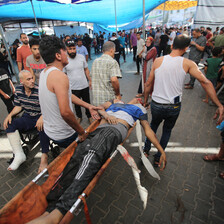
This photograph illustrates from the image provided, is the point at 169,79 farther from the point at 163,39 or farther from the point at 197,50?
the point at 163,39

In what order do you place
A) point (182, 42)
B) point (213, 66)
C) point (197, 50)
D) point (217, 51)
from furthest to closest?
point (197, 50)
point (213, 66)
point (217, 51)
point (182, 42)

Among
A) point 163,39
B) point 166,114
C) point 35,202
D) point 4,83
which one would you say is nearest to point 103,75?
point 166,114

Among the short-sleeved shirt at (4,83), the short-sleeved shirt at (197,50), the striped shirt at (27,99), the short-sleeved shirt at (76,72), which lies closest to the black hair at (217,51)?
the short-sleeved shirt at (197,50)

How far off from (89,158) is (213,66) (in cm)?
477

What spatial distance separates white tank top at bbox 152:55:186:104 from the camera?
2.00 meters

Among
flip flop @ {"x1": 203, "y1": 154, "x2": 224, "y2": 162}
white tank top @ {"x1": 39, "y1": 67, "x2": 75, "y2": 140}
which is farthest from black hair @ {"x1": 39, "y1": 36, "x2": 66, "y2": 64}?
flip flop @ {"x1": 203, "y1": 154, "x2": 224, "y2": 162}

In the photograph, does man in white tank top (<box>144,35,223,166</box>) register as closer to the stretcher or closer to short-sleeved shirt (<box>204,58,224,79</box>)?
the stretcher

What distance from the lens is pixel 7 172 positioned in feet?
9.05

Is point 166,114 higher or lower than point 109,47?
lower

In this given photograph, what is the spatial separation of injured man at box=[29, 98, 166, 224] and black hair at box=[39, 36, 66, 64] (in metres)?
1.08

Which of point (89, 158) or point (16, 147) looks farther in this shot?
point (16, 147)

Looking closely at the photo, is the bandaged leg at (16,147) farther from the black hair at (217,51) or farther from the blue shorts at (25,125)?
the black hair at (217,51)

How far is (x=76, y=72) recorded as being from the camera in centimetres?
356

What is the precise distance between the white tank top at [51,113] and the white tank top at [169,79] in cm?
130
